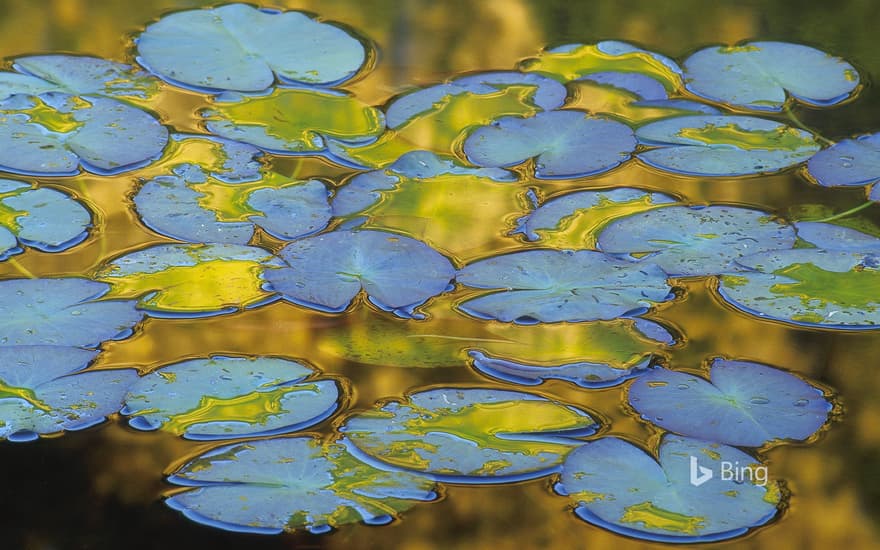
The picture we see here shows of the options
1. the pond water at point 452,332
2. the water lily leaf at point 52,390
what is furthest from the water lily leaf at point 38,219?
the water lily leaf at point 52,390

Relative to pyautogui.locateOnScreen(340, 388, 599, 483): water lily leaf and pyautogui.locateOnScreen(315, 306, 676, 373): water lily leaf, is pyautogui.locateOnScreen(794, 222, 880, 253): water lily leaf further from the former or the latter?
pyautogui.locateOnScreen(340, 388, 599, 483): water lily leaf

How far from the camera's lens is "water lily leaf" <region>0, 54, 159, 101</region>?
168 cm

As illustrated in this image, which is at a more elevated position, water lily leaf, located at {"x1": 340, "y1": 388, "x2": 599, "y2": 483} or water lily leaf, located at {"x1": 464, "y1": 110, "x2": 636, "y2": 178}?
water lily leaf, located at {"x1": 464, "y1": 110, "x2": 636, "y2": 178}

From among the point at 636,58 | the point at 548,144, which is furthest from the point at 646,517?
the point at 636,58

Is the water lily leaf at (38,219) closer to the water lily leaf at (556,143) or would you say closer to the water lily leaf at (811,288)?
the water lily leaf at (556,143)

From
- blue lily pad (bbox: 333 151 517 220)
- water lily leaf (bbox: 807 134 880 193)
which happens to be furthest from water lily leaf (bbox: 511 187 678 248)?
water lily leaf (bbox: 807 134 880 193)

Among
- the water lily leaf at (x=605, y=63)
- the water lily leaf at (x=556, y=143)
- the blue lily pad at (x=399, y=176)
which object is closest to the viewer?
the blue lily pad at (x=399, y=176)

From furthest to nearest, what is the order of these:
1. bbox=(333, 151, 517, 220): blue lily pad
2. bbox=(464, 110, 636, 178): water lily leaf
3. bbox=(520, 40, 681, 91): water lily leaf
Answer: bbox=(520, 40, 681, 91): water lily leaf, bbox=(464, 110, 636, 178): water lily leaf, bbox=(333, 151, 517, 220): blue lily pad

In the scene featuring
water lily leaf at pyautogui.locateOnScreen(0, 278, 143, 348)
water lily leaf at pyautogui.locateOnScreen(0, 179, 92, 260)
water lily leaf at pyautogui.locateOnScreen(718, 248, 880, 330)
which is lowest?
water lily leaf at pyautogui.locateOnScreen(0, 278, 143, 348)

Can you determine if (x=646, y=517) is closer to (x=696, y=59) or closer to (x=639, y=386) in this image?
(x=639, y=386)

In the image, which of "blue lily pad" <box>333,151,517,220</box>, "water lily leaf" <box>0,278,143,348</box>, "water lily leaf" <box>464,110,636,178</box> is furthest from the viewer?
"water lily leaf" <box>464,110,636,178</box>

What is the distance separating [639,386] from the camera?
114cm

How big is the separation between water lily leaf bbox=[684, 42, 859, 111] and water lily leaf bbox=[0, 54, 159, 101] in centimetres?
90

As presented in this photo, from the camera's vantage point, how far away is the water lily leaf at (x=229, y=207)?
1.38 meters
